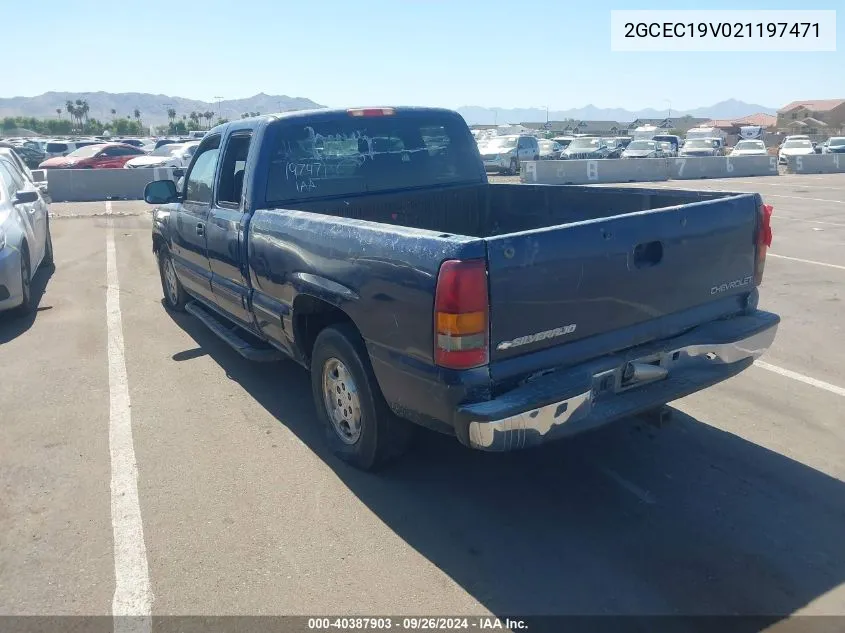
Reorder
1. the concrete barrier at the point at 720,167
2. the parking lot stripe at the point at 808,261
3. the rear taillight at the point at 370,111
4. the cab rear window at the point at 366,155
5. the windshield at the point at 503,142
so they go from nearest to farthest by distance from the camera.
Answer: the cab rear window at the point at 366,155 < the rear taillight at the point at 370,111 < the parking lot stripe at the point at 808,261 < the concrete barrier at the point at 720,167 < the windshield at the point at 503,142

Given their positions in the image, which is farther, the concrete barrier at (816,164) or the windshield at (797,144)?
the windshield at (797,144)

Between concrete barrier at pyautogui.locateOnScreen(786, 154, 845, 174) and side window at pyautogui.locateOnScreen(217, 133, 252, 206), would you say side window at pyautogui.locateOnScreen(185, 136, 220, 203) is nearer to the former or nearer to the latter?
side window at pyautogui.locateOnScreen(217, 133, 252, 206)

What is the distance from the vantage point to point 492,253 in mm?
3090

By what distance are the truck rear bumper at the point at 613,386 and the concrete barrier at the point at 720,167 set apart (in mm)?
24136

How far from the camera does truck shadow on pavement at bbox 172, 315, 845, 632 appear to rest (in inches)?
120

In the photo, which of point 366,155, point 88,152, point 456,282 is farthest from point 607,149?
point 456,282

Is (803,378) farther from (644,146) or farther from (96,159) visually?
(644,146)

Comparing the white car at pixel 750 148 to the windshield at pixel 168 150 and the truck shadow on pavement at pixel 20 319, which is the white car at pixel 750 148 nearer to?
the windshield at pixel 168 150

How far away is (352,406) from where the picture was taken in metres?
4.14

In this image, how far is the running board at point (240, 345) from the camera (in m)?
5.22

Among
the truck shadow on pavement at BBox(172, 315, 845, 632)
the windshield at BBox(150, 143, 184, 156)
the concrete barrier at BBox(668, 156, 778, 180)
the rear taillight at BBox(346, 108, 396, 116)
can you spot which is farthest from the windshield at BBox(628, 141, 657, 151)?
the truck shadow on pavement at BBox(172, 315, 845, 632)

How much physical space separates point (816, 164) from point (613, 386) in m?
30.9

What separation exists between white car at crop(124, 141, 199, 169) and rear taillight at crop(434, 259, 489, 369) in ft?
71.7

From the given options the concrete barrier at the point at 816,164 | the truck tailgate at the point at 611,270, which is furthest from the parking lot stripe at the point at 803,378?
the concrete barrier at the point at 816,164
